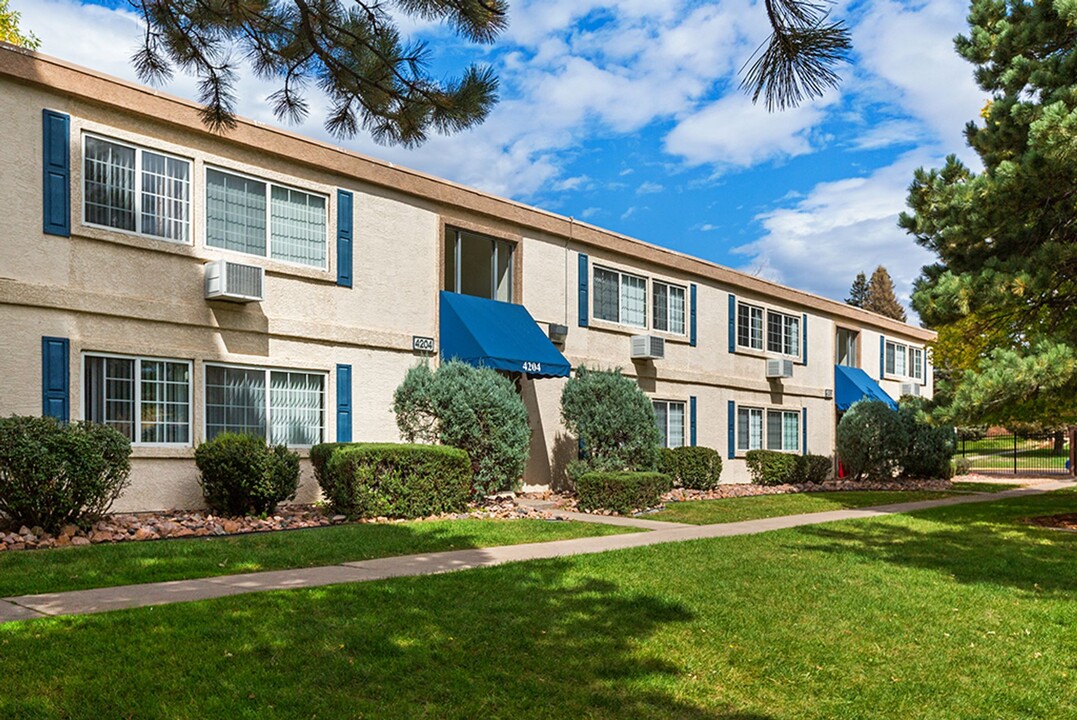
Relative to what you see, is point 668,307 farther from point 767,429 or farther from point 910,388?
point 910,388

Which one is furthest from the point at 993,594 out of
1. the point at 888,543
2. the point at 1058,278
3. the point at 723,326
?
the point at 723,326

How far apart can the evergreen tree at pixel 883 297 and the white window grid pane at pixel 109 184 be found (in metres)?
67.9

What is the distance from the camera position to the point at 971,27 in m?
15.4

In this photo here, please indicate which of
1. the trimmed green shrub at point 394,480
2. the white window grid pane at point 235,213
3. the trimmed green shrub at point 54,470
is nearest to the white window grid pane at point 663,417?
the trimmed green shrub at point 394,480

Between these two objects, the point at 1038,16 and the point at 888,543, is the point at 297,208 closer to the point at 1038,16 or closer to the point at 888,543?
the point at 888,543

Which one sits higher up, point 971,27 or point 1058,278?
point 971,27

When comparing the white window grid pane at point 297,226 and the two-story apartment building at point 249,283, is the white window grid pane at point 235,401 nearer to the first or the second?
the two-story apartment building at point 249,283

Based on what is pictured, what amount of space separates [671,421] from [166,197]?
13.6 meters

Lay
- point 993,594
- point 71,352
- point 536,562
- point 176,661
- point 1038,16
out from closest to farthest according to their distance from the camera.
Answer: point 176,661 < point 993,594 < point 536,562 < point 71,352 < point 1038,16

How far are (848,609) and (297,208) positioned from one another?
35.7ft

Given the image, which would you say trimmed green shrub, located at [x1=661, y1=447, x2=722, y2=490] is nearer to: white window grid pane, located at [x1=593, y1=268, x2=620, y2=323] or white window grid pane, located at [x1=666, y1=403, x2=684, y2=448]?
white window grid pane, located at [x1=666, y1=403, x2=684, y2=448]

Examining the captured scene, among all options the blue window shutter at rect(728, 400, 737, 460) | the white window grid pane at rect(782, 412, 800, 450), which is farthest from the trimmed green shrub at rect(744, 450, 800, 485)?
the white window grid pane at rect(782, 412, 800, 450)

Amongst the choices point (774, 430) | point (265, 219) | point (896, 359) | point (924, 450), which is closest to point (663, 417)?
point (774, 430)

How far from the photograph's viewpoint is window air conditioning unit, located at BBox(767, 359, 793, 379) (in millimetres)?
26391
